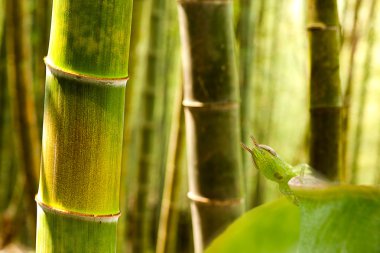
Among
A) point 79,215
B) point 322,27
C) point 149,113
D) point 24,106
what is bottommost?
point 149,113

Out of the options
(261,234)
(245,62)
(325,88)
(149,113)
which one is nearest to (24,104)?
(245,62)

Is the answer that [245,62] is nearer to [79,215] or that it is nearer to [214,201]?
[214,201]

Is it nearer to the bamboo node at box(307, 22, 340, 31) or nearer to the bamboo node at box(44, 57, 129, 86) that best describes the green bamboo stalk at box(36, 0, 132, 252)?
the bamboo node at box(44, 57, 129, 86)

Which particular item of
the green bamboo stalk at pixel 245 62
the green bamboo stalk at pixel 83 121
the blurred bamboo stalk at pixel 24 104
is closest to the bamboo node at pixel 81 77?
the green bamboo stalk at pixel 83 121

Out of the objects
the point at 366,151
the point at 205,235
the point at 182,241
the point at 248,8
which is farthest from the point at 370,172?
the point at 205,235

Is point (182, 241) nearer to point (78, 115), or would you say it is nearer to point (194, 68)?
point (194, 68)

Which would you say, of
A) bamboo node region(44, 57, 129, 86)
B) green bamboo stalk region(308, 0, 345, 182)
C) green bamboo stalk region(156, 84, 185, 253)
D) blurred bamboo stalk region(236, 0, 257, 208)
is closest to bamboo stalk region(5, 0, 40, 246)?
green bamboo stalk region(156, 84, 185, 253)
